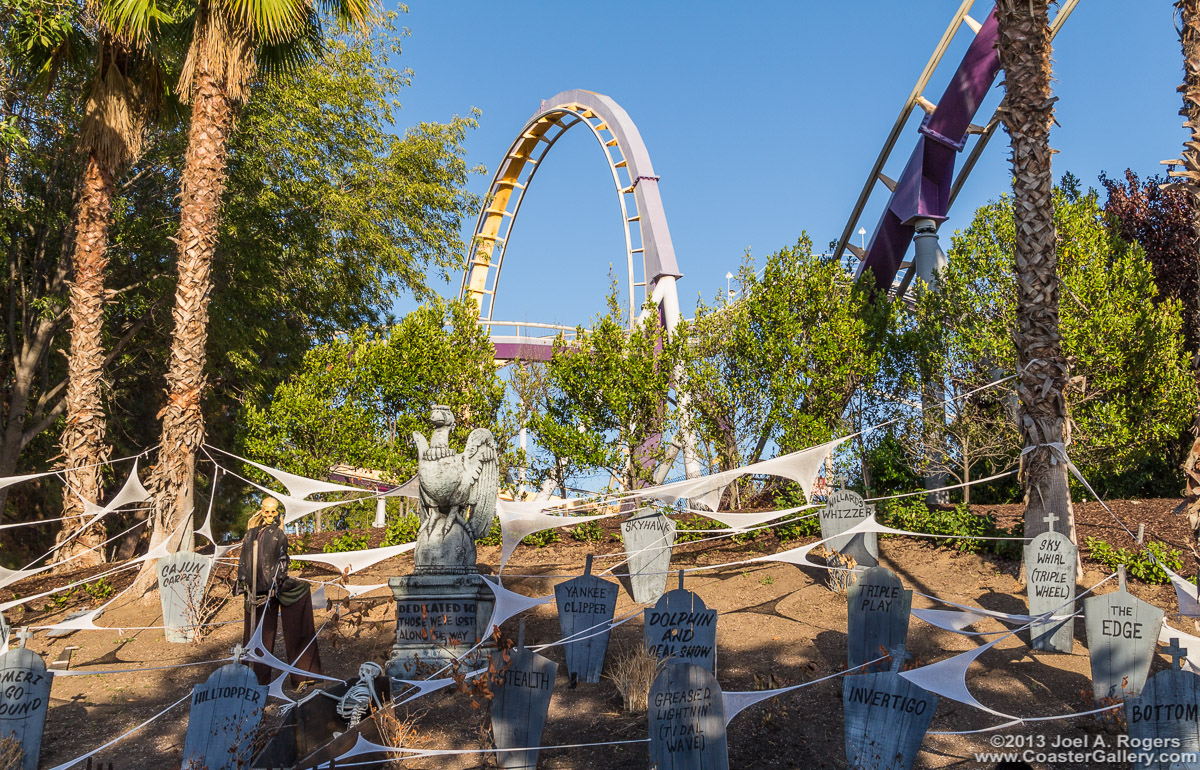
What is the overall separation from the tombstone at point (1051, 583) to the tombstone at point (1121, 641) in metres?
1.04

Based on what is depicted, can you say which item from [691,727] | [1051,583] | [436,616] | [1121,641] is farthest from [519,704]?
[1051,583]

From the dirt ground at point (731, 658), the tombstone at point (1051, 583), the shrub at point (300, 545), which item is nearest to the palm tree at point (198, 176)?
the dirt ground at point (731, 658)

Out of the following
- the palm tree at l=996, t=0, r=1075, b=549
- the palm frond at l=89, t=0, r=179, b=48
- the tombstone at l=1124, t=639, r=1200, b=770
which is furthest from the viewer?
the palm frond at l=89, t=0, r=179, b=48

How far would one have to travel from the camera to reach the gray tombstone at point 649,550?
10.2 metres

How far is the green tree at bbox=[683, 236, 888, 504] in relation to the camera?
13.0 m

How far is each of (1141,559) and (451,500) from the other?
289 inches

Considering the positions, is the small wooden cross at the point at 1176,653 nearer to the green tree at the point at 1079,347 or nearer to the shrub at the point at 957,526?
the shrub at the point at 957,526

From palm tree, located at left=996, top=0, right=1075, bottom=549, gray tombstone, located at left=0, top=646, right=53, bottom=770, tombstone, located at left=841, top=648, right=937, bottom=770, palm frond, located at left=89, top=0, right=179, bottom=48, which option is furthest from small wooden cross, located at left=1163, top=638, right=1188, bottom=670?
palm frond, located at left=89, top=0, right=179, bottom=48

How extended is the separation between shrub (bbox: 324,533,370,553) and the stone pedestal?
564 cm

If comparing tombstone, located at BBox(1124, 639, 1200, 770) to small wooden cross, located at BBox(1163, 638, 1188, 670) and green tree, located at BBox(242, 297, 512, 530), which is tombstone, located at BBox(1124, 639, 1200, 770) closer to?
small wooden cross, located at BBox(1163, 638, 1188, 670)

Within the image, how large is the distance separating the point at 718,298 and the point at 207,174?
A: 27.6 ft

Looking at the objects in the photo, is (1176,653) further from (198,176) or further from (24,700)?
(198,176)

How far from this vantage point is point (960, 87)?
49.9 feet

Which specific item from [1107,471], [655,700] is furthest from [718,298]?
[655,700]
